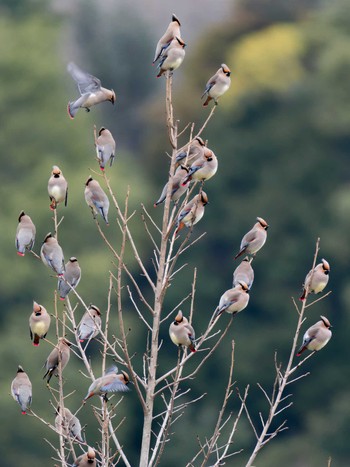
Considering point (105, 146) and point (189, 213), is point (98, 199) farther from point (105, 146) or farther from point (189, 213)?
point (189, 213)

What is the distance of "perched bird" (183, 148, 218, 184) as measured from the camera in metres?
8.15

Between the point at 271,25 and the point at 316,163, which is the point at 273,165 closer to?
the point at 316,163

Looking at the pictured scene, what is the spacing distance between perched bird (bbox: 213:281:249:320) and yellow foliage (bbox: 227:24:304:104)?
82.2ft

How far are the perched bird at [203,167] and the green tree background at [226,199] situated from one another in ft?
54.7

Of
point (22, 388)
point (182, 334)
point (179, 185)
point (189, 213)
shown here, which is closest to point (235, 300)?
point (182, 334)

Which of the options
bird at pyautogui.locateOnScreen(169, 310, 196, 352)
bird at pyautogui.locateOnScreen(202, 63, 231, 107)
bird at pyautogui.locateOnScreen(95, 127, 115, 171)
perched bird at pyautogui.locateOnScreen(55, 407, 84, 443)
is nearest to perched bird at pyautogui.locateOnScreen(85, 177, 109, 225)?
bird at pyautogui.locateOnScreen(95, 127, 115, 171)

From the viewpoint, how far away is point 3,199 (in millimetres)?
30516

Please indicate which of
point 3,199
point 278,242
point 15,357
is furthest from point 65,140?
point 15,357

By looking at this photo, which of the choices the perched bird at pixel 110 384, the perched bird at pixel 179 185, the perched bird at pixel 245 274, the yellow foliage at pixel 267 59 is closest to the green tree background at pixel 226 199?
the yellow foliage at pixel 267 59

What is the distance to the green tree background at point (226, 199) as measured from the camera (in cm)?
2703

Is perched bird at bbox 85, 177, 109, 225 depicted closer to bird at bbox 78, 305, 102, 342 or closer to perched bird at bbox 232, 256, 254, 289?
bird at bbox 78, 305, 102, 342

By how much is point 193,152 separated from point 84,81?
77 centimetres

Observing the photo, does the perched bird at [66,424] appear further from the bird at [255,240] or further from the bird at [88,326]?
the bird at [255,240]

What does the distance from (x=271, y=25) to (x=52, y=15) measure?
5633 millimetres
